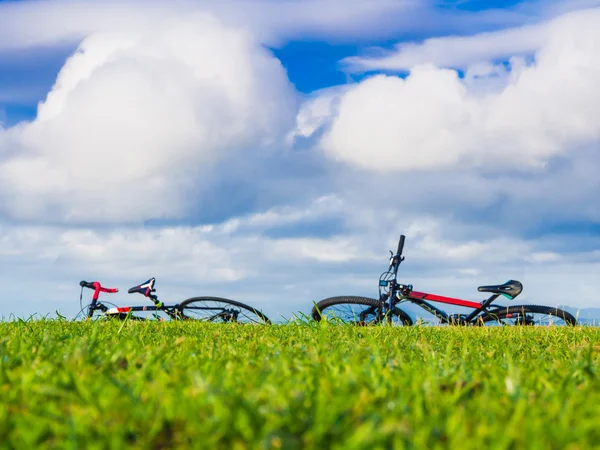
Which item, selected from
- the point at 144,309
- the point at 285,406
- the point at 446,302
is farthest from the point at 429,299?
the point at 285,406

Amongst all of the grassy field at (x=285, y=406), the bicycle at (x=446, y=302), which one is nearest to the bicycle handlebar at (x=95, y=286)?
the bicycle at (x=446, y=302)

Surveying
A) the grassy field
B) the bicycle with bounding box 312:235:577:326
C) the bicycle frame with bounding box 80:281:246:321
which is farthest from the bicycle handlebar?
the grassy field

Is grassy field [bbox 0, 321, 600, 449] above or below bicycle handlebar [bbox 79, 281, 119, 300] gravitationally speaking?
below

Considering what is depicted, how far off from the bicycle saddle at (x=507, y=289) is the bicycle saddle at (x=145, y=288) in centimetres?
657

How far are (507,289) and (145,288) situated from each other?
23.7 ft

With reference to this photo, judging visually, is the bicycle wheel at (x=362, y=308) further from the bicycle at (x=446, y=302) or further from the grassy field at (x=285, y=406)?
the grassy field at (x=285, y=406)

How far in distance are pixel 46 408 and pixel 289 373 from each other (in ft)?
3.81

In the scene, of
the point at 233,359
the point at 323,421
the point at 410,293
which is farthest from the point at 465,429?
the point at 410,293

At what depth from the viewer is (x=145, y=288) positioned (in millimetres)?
13805

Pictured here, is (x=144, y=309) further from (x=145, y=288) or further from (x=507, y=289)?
(x=507, y=289)

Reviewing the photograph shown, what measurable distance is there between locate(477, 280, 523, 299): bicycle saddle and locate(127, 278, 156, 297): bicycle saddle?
6.57 m

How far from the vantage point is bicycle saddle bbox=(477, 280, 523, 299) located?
1231 cm

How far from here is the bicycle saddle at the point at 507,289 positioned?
12.3 meters

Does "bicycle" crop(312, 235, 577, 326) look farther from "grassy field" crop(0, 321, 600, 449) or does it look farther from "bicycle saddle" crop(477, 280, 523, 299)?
"grassy field" crop(0, 321, 600, 449)
